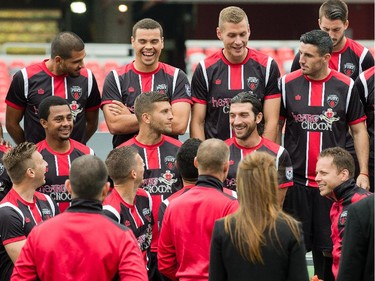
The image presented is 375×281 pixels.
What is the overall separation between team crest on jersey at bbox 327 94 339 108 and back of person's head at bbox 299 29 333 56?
1.06 ft

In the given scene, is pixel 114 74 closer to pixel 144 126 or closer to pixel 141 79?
pixel 141 79

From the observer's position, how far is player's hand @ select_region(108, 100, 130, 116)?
759 cm

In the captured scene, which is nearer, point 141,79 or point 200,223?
point 200,223

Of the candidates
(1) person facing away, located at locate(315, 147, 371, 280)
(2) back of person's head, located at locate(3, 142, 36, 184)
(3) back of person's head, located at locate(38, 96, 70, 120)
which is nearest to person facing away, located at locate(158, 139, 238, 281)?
(2) back of person's head, located at locate(3, 142, 36, 184)

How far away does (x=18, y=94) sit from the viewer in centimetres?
766

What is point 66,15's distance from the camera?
24.6 metres

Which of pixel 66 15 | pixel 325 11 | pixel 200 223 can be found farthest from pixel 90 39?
pixel 200 223

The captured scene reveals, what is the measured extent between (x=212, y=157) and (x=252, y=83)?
83.6 inches

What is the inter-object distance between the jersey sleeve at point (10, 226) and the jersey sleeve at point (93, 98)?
5.73ft

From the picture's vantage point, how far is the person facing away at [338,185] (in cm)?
675

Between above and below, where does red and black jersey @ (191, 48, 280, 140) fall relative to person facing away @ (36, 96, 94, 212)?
above

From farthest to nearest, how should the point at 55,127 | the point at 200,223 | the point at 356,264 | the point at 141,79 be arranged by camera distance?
the point at 141,79 → the point at 55,127 → the point at 200,223 → the point at 356,264

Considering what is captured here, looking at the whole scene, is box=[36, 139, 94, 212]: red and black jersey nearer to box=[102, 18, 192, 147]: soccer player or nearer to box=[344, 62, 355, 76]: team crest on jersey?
box=[102, 18, 192, 147]: soccer player

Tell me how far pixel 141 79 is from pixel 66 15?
1720 centimetres
